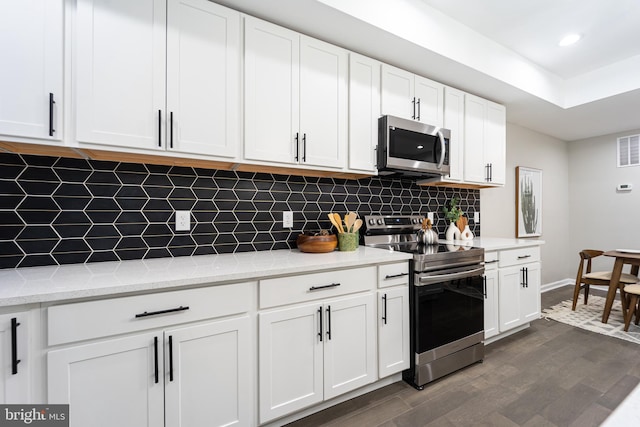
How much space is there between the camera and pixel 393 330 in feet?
6.30

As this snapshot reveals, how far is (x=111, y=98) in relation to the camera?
1427 mm

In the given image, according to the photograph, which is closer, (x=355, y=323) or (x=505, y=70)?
(x=355, y=323)

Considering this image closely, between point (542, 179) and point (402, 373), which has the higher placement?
point (542, 179)

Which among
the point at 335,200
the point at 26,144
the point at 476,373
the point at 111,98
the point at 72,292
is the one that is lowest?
the point at 476,373

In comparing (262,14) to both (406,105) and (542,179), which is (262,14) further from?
(542,179)

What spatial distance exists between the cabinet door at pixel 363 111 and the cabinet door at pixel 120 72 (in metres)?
1.26

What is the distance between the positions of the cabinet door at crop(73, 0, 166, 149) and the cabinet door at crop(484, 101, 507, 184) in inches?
118

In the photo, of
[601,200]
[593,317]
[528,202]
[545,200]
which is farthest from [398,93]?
[601,200]

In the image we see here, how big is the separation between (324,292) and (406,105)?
1.73 m

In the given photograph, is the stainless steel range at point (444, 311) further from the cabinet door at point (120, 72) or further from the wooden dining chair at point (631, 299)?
the cabinet door at point (120, 72)

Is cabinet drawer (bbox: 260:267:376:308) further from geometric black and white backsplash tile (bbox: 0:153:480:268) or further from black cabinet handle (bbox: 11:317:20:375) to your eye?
black cabinet handle (bbox: 11:317:20:375)

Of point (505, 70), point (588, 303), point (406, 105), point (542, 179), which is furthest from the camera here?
point (542, 179)

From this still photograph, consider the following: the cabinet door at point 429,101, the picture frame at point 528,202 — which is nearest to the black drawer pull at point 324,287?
the cabinet door at point 429,101

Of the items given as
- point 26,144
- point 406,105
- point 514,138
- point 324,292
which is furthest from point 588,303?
point 26,144
